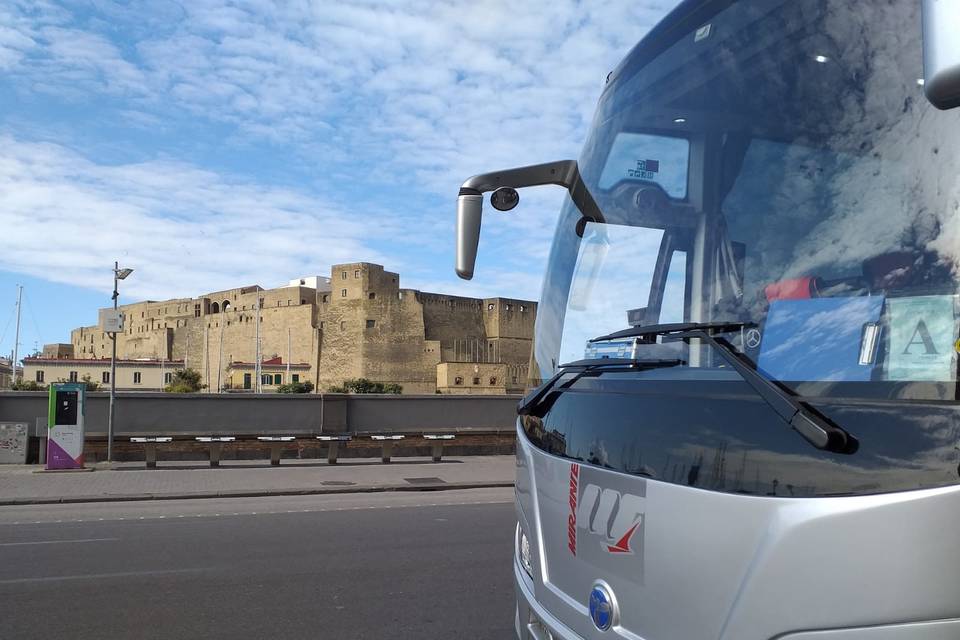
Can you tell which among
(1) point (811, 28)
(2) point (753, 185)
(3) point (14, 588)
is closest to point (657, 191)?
(2) point (753, 185)

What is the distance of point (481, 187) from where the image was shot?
3.27 meters

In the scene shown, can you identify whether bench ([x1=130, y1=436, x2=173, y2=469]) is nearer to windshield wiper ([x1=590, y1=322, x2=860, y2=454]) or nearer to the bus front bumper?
the bus front bumper

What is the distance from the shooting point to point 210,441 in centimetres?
1599

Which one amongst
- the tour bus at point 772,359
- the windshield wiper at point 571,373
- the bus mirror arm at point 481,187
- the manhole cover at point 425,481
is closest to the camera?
the tour bus at point 772,359

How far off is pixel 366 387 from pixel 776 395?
68.7 meters

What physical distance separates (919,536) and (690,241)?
1.10 metres

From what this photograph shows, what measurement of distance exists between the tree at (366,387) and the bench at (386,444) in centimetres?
5034

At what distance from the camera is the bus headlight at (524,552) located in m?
2.69

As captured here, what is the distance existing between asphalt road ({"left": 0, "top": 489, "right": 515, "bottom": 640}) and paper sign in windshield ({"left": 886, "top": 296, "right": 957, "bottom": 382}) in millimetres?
3645

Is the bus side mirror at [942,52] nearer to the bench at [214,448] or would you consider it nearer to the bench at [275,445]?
the bench at [214,448]

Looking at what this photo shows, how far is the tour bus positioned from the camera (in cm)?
152

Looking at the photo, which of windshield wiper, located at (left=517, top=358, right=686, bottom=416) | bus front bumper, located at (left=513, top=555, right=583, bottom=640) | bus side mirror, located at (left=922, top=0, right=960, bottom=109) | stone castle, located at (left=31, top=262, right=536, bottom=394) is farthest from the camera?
stone castle, located at (left=31, top=262, right=536, bottom=394)

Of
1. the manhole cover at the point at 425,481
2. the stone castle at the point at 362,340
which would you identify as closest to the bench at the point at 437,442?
the manhole cover at the point at 425,481

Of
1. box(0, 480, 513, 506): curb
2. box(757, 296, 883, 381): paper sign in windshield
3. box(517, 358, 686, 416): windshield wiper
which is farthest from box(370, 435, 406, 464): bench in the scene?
box(757, 296, 883, 381): paper sign in windshield
